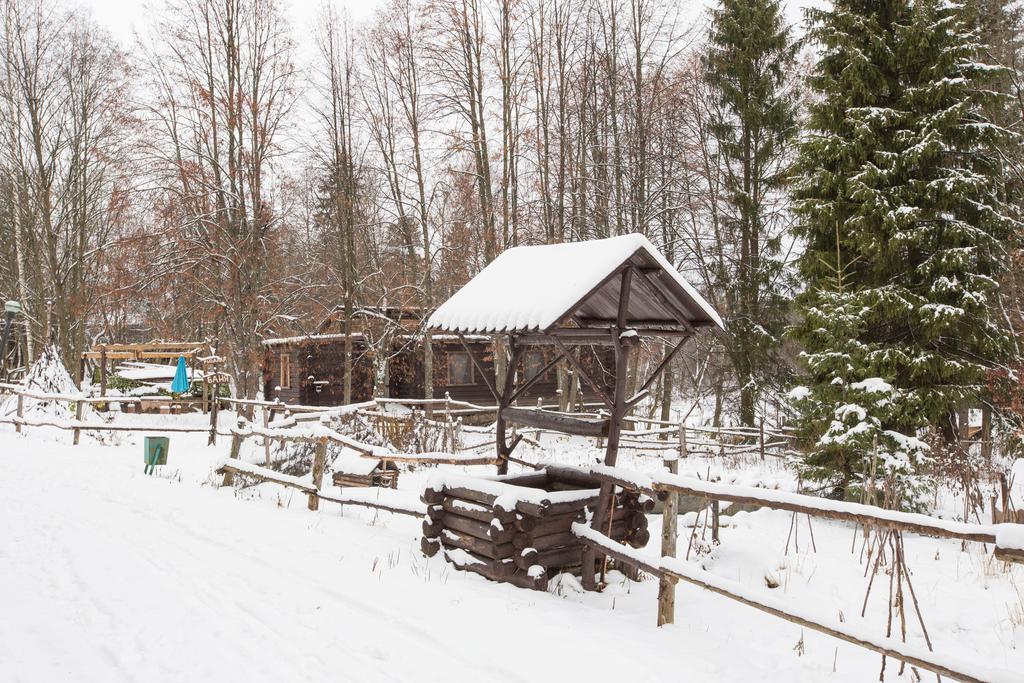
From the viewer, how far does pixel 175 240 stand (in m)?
19.7

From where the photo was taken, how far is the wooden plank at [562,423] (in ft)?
22.3

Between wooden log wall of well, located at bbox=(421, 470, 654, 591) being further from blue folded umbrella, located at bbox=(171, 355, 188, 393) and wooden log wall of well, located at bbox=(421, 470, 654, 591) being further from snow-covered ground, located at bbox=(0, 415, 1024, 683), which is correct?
blue folded umbrella, located at bbox=(171, 355, 188, 393)

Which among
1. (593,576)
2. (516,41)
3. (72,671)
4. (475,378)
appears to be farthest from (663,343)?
(72,671)

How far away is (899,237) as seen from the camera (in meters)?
11.6

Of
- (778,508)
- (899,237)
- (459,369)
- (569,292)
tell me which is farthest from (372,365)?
(778,508)

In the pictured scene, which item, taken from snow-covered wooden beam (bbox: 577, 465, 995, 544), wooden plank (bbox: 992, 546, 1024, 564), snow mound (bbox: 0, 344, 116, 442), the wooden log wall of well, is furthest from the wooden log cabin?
wooden plank (bbox: 992, 546, 1024, 564)

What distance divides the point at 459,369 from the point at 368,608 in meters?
21.9

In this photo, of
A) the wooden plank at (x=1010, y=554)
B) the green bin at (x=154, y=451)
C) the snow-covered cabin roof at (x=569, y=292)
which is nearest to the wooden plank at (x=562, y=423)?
the snow-covered cabin roof at (x=569, y=292)

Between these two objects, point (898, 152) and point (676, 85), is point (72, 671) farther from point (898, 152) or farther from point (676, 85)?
point (676, 85)

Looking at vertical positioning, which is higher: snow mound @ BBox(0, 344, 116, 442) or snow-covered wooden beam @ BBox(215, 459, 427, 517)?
snow mound @ BBox(0, 344, 116, 442)

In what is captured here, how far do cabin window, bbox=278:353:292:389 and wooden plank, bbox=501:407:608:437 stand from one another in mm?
22582

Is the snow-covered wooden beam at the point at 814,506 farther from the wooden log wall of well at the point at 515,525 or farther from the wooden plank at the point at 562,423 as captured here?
the wooden log wall of well at the point at 515,525

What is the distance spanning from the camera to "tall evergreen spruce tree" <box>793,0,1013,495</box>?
1141 cm

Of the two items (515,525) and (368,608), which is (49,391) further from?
(515,525)
